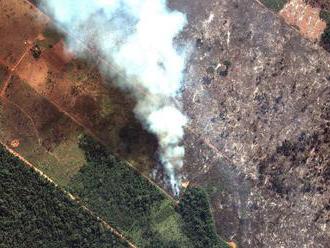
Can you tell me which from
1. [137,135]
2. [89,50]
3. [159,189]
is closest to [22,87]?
[89,50]

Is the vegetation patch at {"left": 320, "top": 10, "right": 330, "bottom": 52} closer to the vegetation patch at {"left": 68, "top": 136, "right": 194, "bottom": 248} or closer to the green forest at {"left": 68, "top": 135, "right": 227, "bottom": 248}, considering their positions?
the green forest at {"left": 68, "top": 135, "right": 227, "bottom": 248}

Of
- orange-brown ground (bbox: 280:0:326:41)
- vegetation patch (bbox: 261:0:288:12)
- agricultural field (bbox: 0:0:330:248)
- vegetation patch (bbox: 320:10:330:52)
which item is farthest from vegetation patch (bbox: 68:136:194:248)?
vegetation patch (bbox: 320:10:330:52)

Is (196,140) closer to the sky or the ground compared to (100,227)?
closer to the sky

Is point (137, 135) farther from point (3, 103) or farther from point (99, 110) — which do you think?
point (3, 103)

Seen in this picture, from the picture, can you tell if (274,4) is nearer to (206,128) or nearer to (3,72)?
(206,128)

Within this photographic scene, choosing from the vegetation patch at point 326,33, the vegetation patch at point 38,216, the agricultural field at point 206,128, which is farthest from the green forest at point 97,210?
the vegetation patch at point 326,33
